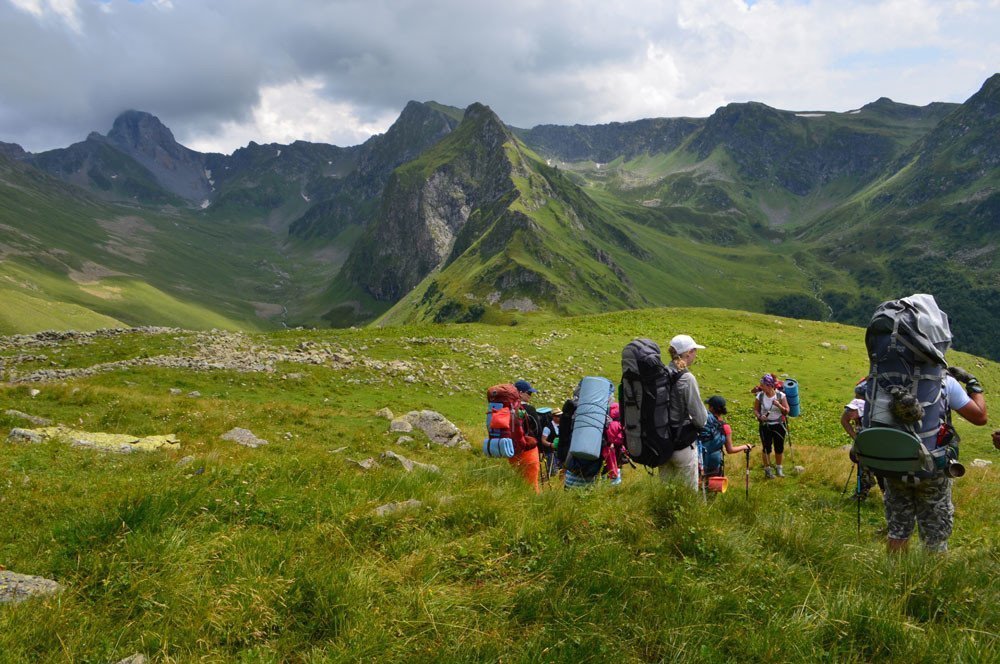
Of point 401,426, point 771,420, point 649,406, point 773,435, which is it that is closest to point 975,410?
point 649,406

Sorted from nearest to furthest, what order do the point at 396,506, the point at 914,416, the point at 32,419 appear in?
Answer: the point at 914,416
the point at 396,506
the point at 32,419

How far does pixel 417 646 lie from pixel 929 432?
6.78 meters

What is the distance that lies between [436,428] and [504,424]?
7.81 meters

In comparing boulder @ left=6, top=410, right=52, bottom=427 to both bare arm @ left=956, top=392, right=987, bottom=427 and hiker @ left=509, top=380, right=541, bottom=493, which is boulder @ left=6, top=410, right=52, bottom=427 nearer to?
hiker @ left=509, top=380, right=541, bottom=493

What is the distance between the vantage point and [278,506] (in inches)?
260

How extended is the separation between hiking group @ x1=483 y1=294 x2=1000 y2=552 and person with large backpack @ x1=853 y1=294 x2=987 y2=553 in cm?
1

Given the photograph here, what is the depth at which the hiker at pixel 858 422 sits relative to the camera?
8.55 m

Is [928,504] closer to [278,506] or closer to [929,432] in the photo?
[929,432]

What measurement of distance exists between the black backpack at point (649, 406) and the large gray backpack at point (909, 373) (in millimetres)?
2677

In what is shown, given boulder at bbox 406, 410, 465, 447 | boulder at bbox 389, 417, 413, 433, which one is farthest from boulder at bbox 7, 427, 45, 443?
boulder at bbox 406, 410, 465, 447

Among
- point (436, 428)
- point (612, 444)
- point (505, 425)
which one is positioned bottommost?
point (436, 428)

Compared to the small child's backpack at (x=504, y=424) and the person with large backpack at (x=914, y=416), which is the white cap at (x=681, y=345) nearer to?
the person with large backpack at (x=914, y=416)

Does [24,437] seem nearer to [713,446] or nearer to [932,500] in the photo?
A: [713,446]

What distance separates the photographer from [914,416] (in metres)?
6.11
